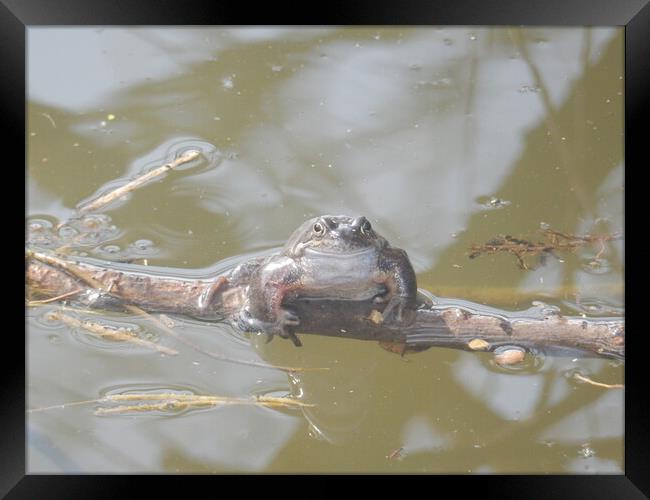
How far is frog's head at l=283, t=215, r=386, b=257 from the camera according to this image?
3.17 meters

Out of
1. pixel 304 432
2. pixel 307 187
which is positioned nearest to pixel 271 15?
pixel 307 187

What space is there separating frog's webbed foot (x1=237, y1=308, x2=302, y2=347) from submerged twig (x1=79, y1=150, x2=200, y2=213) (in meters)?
0.94

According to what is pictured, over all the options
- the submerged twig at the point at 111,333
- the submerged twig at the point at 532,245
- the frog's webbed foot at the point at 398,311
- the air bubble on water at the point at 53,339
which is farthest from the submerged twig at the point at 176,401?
the submerged twig at the point at 532,245

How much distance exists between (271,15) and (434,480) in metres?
2.64

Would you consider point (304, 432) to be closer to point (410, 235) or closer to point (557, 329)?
point (410, 235)

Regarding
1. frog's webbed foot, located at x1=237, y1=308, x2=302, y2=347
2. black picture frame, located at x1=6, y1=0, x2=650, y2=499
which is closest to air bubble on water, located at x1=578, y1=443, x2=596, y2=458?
black picture frame, located at x1=6, y1=0, x2=650, y2=499

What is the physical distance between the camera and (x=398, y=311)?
3.27m

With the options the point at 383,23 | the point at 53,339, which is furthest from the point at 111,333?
the point at 383,23

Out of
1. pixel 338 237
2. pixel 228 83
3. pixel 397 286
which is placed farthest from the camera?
pixel 228 83

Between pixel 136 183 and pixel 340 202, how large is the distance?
1.18 m

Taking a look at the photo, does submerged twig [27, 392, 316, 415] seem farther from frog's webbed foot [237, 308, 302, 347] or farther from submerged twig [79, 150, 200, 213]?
submerged twig [79, 150, 200, 213]

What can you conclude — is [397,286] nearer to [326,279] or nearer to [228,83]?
[326,279]

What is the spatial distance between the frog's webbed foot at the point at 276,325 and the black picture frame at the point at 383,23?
95 cm

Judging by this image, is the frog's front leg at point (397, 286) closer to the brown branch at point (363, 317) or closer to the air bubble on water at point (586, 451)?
the brown branch at point (363, 317)
